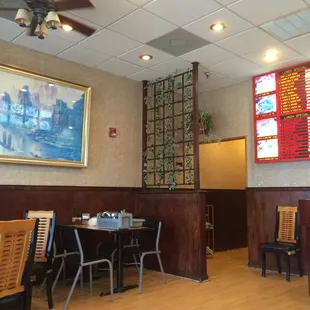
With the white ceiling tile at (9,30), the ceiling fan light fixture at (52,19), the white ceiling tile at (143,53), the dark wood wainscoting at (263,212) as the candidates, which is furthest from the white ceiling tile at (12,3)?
the dark wood wainscoting at (263,212)

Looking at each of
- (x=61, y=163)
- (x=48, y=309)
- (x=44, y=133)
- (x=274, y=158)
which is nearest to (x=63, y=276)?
(x=48, y=309)

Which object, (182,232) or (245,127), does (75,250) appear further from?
(245,127)

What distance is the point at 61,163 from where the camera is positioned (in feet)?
16.1

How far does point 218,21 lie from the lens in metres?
4.00

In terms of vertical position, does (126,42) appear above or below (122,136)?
above

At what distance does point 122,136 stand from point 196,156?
1.45 metres

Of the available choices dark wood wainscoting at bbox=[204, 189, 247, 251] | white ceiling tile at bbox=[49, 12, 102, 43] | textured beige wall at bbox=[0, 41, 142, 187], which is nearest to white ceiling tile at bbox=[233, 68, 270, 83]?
textured beige wall at bbox=[0, 41, 142, 187]

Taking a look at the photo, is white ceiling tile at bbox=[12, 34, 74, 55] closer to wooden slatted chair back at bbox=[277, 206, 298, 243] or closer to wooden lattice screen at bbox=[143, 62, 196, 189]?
wooden lattice screen at bbox=[143, 62, 196, 189]

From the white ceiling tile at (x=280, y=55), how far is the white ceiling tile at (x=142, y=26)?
1.47m

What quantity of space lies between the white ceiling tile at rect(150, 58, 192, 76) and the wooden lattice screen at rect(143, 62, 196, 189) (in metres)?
0.10

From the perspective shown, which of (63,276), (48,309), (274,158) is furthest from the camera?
(274,158)

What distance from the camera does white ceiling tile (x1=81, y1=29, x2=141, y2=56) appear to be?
14.4 feet

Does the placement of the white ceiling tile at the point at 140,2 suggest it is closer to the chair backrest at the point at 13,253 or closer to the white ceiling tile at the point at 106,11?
the white ceiling tile at the point at 106,11

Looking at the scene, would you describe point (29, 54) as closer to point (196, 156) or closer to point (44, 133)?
point (44, 133)
